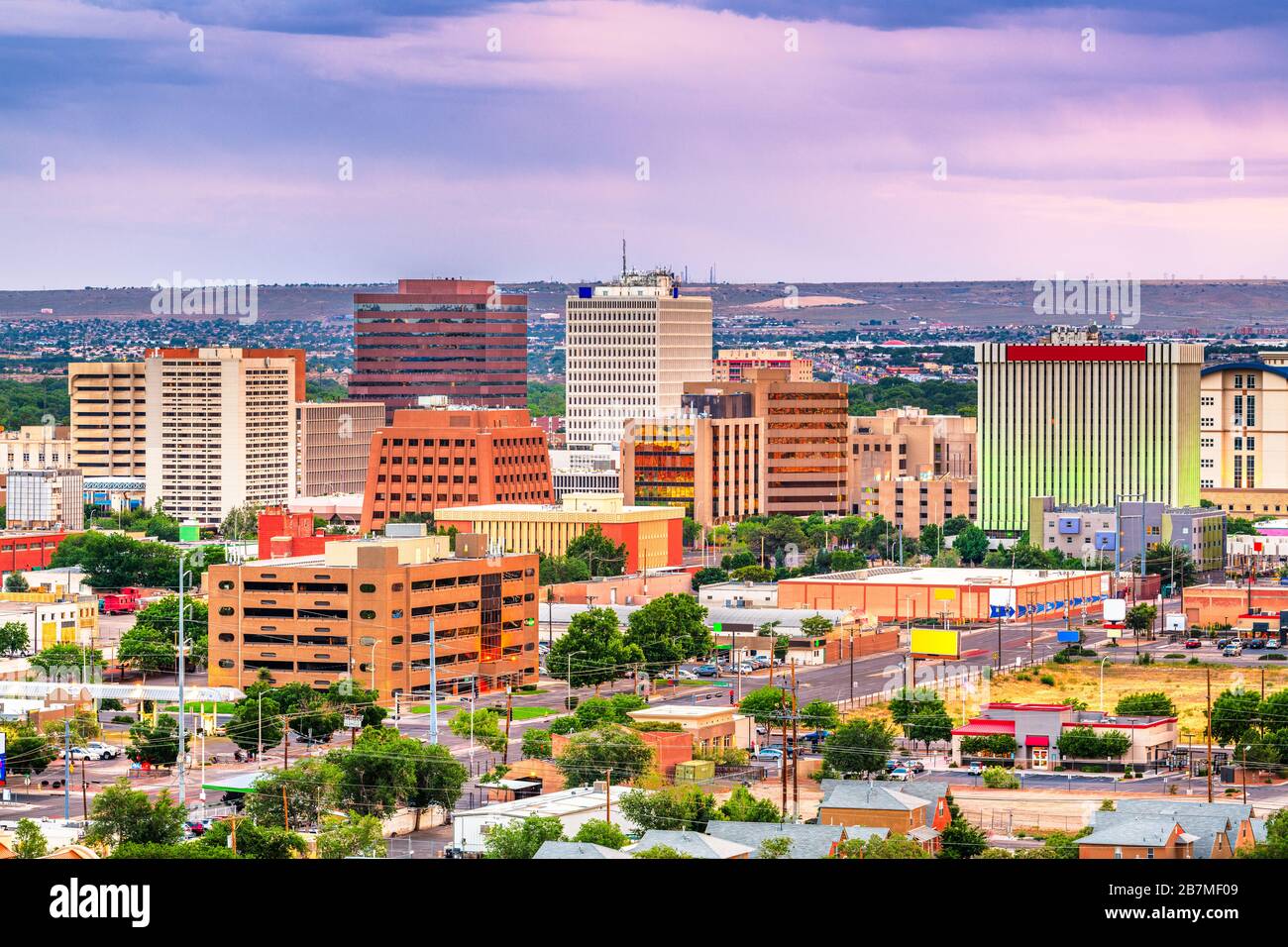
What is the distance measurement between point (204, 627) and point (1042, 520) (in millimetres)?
47411

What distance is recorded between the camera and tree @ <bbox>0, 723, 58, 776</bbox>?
157ft

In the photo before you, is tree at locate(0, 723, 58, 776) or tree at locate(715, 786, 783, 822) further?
tree at locate(0, 723, 58, 776)

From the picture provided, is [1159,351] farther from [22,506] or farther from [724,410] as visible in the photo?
[22,506]

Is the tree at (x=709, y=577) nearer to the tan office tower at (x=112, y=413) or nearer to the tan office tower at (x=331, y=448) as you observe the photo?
the tan office tower at (x=331, y=448)

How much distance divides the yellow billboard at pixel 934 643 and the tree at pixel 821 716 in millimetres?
14913

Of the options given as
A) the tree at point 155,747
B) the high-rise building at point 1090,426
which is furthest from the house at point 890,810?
the high-rise building at point 1090,426

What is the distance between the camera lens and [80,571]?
8956 centimetres

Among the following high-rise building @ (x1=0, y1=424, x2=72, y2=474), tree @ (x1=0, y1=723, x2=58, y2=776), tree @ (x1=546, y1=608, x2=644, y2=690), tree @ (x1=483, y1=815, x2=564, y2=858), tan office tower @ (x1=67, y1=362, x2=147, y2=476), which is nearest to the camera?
tree @ (x1=483, y1=815, x2=564, y2=858)

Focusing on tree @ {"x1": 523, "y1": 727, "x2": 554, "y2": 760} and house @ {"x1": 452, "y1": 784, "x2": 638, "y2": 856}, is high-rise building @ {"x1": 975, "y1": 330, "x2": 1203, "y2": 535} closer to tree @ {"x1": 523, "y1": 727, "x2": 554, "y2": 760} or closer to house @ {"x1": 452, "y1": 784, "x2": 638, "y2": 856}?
tree @ {"x1": 523, "y1": 727, "x2": 554, "y2": 760}

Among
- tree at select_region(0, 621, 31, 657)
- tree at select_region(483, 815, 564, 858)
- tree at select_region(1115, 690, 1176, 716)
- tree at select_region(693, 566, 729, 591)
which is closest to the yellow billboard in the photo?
tree at select_region(1115, 690, 1176, 716)

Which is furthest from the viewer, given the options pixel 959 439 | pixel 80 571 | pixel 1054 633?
pixel 959 439

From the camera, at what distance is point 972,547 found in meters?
104

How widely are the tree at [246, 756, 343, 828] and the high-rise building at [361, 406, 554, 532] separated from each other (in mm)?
66660
